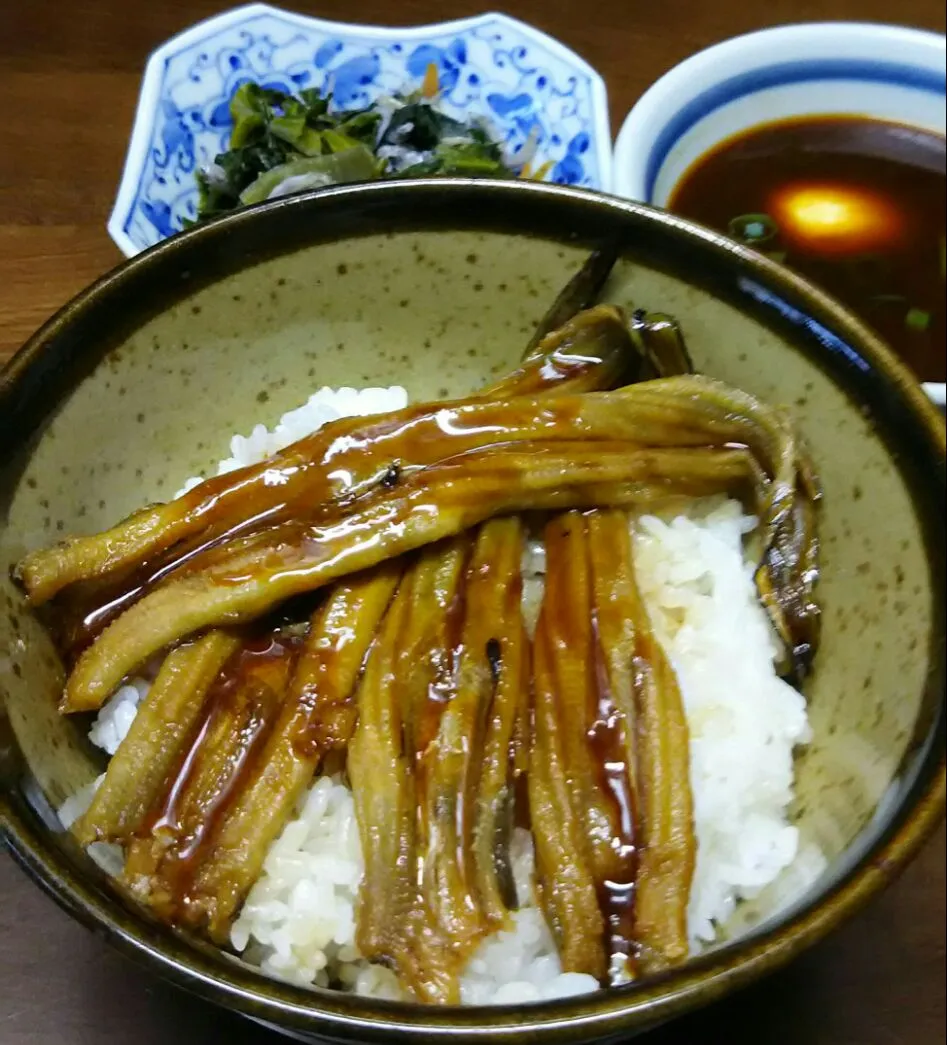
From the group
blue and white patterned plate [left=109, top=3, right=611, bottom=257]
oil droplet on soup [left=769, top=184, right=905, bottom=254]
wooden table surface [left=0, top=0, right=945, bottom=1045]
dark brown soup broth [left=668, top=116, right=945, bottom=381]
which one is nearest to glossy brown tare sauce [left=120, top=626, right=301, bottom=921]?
wooden table surface [left=0, top=0, right=945, bottom=1045]

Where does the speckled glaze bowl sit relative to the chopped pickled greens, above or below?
below

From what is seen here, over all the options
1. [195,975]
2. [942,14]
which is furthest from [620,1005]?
[942,14]

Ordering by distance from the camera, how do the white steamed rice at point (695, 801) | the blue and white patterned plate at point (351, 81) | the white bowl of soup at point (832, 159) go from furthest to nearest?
the blue and white patterned plate at point (351, 81), the white bowl of soup at point (832, 159), the white steamed rice at point (695, 801)

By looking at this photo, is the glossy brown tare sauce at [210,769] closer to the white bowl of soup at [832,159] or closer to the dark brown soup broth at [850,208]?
the white bowl of soup at [832,159]

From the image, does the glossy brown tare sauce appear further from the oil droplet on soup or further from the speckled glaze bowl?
the oil droplet on soup

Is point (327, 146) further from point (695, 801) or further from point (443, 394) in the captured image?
point (695, 801)

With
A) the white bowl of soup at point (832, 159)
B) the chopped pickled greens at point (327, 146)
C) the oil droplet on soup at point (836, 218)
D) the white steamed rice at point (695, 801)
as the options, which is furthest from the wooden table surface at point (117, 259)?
the oil droplet on soup at point (836, 218)

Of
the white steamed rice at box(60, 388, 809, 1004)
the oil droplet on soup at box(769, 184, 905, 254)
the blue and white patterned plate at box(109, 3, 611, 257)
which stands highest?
the blue and white patterned plate at box(109, 3, 611, 257)
